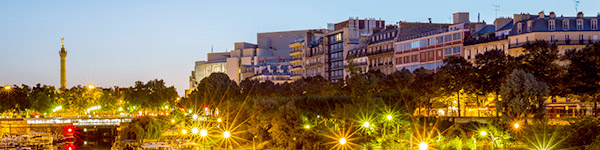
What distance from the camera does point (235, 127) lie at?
242ft

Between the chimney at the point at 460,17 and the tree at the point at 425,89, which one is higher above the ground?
the chimney at the point at 460,17

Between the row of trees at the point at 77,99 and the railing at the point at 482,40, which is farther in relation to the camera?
the row of trees at the point at 77,99

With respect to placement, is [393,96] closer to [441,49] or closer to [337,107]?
[337,107]

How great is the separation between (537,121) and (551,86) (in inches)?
295

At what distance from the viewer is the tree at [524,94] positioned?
52.7 metres

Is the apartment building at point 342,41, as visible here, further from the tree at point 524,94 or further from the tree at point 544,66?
the tree at point 524,94

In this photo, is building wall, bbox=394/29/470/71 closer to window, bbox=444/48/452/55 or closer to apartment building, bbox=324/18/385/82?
window, bbox=444/48/452/55

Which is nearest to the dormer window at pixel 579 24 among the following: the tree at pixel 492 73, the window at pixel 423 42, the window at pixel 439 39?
the tree at pixel 492 73

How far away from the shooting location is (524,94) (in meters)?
52.9

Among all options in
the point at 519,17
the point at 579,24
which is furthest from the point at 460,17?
the point at 579,24

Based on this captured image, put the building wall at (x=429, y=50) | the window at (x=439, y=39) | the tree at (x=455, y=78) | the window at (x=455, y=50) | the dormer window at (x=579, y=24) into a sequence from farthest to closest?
1. the window at (x=439, y=39)
2. the building wall at (x=429, y=50)
3. the window at (x=455, y=50)
4. the dormer window at (x=579, y=24)
5. the tree at (x=455, y=78)

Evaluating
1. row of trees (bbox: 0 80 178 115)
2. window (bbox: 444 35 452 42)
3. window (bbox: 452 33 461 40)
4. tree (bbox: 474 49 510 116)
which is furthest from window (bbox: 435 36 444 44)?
row of trees (bbox: 0 80 178 115)

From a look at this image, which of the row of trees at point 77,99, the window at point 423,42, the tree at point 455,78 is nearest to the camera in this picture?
the tree at point 455,78

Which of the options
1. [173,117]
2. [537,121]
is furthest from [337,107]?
[173,117]
